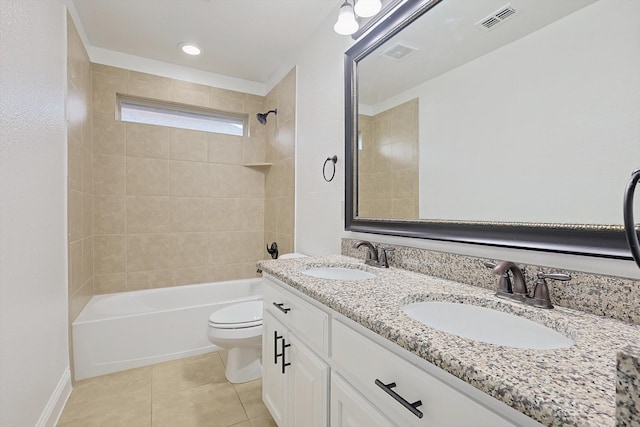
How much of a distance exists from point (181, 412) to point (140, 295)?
1.35 m

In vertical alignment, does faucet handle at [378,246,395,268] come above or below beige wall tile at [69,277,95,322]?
above

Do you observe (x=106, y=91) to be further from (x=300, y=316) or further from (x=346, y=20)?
(x=300, y=316)

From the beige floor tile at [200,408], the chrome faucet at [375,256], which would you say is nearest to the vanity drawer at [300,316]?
the chrome faucet at [375,256]

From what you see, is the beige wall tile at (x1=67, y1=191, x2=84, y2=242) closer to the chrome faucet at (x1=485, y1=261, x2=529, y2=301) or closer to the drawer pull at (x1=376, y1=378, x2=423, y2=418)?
the drawer pull at (x1=376, y1=378, x2=423, y2=418)

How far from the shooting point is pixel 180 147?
2908 mm

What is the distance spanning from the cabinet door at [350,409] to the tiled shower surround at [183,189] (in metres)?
1.79

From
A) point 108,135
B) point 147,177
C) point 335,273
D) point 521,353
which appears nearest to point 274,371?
point 335,273

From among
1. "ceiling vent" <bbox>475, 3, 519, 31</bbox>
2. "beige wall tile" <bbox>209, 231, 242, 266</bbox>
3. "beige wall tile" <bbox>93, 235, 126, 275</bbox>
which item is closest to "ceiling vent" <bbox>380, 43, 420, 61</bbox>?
"ceiling vent" <bbox>475, 3, 519, 31</bbox>

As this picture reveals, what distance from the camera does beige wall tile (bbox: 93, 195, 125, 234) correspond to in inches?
102

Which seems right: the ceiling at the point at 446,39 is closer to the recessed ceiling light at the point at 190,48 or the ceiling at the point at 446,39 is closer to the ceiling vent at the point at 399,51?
the ceiling vent at the point at 399,51

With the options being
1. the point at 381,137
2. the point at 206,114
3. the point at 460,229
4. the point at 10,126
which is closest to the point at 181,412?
the point at 10,126

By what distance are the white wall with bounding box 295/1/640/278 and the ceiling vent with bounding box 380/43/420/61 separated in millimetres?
432

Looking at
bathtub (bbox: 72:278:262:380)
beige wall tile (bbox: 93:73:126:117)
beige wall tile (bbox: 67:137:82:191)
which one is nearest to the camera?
beige wall tile (bbox: 67:137:82:191)

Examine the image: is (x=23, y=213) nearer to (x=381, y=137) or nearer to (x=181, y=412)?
(x=181, y=412)
